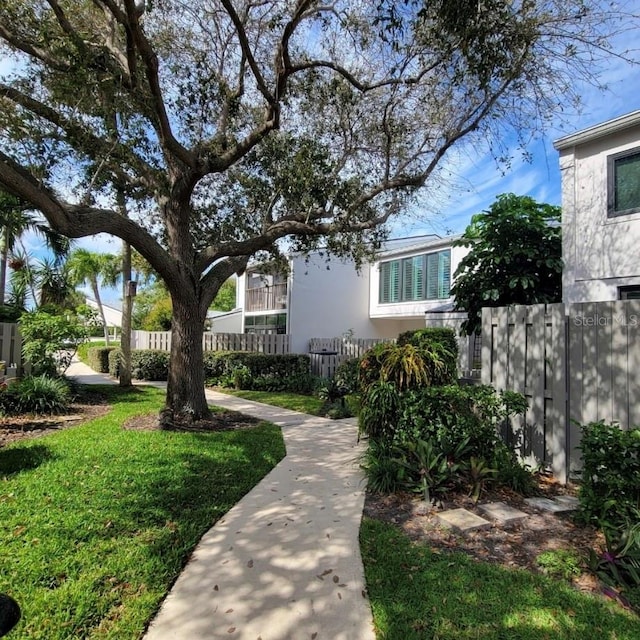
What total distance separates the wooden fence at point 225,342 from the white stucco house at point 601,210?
33.4 feet

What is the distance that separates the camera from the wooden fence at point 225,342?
1589 centimetres

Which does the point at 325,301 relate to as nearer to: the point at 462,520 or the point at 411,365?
the point at 411,365

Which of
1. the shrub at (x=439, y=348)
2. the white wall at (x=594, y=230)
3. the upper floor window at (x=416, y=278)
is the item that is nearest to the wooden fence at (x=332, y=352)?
the upper floor window at (x=416, y=278)

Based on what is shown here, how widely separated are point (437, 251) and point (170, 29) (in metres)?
12.6

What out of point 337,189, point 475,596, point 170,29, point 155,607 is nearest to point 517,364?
point 475,596

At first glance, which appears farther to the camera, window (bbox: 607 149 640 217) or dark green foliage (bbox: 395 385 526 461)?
window (bbox: 607 149 640 217)

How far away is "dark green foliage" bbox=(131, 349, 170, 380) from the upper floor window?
32.9 feet

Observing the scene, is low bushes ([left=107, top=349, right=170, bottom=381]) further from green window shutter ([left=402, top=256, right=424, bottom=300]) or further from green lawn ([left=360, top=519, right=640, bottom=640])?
green lawn ([left=360, top=519, right=640, bottom=640])

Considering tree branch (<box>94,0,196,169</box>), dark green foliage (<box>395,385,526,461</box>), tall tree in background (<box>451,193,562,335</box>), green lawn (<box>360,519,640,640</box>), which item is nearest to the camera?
green lawn (<box>360,519,640,640</box>)

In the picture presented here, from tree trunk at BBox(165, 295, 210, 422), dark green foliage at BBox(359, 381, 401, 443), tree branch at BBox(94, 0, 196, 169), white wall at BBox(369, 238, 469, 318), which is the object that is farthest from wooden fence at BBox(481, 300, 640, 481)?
white wall at BBox(369, 238, 469, 318)

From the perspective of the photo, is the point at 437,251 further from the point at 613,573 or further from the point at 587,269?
the point at 613,573

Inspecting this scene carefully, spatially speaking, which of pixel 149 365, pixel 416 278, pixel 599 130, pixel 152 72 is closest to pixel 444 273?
pixel 416 278

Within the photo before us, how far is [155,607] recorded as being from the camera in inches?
107

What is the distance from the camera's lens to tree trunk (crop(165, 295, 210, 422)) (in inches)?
306
